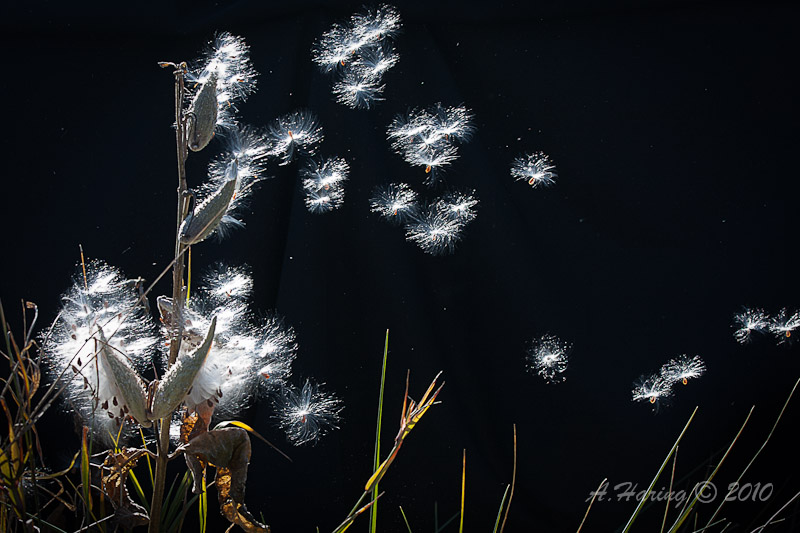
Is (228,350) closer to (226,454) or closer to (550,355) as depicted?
(226,454)

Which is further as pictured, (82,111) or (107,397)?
(82,111)

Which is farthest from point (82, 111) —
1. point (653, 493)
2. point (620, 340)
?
point (653, 493)

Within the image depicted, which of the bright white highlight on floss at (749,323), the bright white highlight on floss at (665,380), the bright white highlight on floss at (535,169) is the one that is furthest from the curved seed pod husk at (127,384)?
the bright white highlight on floss at (749,323)

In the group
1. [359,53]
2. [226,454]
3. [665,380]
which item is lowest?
[665,380]

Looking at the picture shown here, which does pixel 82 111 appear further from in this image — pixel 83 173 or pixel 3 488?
pixel 3 488

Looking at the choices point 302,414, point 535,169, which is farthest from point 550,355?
point 302,414

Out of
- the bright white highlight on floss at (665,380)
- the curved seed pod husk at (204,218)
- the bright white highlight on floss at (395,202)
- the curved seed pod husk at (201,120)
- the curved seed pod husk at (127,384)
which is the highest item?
the curved seed pod husk at (201,120)

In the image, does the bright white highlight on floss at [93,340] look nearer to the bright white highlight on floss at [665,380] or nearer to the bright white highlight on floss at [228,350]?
the bright white highlight on floss at [228,350]
